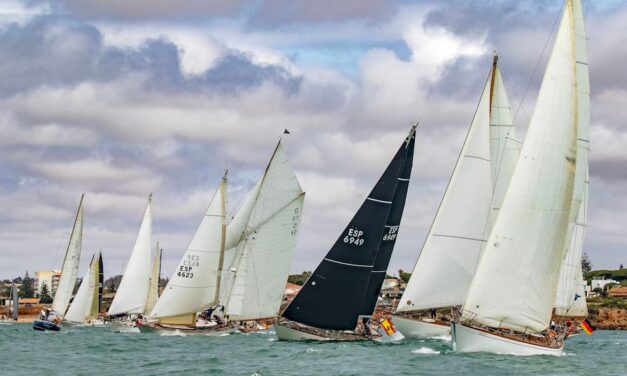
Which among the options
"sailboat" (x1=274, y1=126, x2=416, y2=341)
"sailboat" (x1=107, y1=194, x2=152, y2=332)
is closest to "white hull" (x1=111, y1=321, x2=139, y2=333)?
"sailboat" (x1=107, y1=194, x2=152, y2=332)

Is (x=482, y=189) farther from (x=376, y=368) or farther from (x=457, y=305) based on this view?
(x=376, y=368)

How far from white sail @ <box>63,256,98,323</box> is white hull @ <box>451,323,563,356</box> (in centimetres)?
8097

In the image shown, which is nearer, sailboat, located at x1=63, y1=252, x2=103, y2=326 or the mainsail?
the mainsail

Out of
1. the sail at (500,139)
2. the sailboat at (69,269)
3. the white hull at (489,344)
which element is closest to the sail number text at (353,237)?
the sail at (500,139)

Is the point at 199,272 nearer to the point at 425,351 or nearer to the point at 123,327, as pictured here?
the point at 123,327

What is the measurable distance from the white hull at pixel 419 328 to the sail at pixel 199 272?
19.5 metres

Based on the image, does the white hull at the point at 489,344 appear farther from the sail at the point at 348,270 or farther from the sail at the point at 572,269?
the sail at the point at 572,269

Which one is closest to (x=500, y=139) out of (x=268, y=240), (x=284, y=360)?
(x=268, y=240)

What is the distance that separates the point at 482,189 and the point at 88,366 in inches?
1201

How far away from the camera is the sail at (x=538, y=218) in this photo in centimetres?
5062

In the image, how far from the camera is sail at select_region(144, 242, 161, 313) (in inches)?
4644

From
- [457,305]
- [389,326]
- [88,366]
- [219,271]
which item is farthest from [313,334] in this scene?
[219,271]

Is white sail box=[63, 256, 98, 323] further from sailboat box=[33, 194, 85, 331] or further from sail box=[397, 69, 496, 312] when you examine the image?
sail box=[397, 69, 496, 312]

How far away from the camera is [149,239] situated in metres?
113
